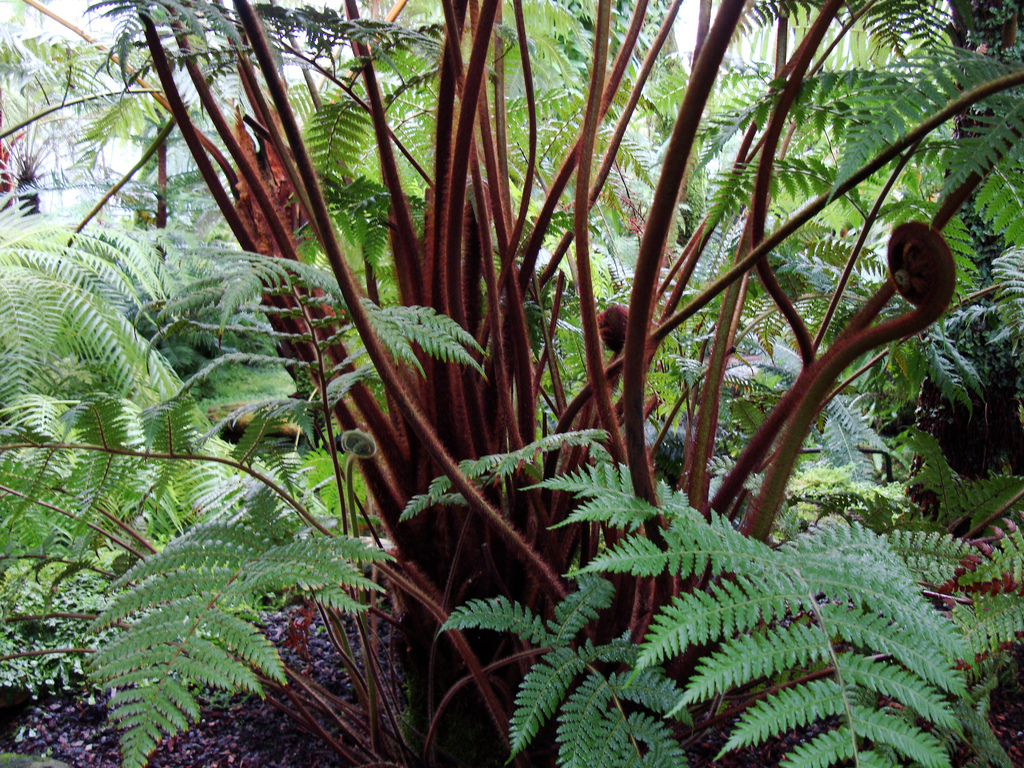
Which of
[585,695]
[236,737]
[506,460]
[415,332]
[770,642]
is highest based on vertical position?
[415,332]

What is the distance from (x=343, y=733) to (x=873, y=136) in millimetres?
1012

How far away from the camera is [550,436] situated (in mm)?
666

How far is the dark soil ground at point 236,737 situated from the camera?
2.94 feet

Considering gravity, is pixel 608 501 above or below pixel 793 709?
above

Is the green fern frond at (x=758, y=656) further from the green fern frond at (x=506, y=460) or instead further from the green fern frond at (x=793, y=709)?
the green fern frond at (x=506, y=460)

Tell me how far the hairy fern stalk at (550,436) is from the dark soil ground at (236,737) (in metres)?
0.05

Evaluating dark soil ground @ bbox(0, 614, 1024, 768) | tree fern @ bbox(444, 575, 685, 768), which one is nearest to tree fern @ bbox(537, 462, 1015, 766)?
tree fern @ bbox(444, 575, 685, 768)

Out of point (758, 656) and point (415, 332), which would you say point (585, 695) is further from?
point (415, 332)

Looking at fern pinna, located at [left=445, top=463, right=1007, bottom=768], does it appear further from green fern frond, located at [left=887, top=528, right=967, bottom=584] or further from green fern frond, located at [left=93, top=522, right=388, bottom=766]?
green fern frond, located at [left=93, top=522, right=388, bottom=766]

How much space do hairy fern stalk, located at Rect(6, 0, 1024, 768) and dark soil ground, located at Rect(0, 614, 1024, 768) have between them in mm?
52

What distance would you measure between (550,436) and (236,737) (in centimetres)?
82

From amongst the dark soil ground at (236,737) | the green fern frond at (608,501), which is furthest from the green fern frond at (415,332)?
the dark soil ground at (236,737)

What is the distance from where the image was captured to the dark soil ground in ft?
2.94

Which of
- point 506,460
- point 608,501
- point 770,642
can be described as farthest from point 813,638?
point 506,460
